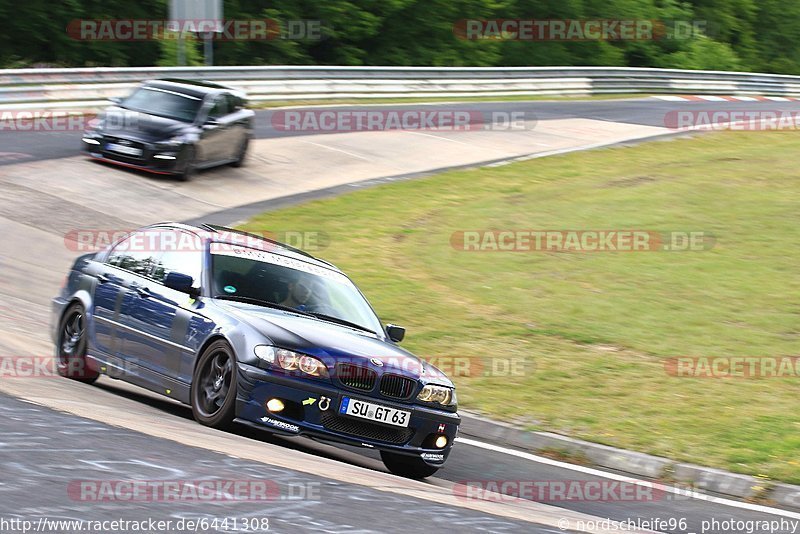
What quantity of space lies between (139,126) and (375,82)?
14360 millimetres

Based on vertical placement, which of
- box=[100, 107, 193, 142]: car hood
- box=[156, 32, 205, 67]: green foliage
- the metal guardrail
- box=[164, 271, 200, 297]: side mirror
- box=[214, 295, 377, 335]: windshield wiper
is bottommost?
box=[214, 295, 377, 335]: windshield wiper

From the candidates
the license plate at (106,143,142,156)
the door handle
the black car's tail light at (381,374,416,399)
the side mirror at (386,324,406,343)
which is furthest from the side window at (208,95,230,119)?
the black car's tail light at (381,374,416,399)

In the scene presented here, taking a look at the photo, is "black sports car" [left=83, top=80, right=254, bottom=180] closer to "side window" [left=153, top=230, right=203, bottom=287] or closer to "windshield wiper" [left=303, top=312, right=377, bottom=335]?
"side window" [left=153, top=230, right=203, bottom=287]

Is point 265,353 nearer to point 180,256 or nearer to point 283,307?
point 283,307

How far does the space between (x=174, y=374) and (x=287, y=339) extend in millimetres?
1161

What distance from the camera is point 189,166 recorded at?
2116 centimetres

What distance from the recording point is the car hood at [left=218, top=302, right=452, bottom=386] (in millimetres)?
8156

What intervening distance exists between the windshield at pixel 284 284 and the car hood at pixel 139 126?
38.6ft

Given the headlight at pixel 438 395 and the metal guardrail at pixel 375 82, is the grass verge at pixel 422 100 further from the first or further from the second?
the headlight at pixel 438 395

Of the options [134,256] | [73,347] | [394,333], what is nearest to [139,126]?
[73,347]

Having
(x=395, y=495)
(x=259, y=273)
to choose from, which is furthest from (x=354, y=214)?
(x=395, y=495)

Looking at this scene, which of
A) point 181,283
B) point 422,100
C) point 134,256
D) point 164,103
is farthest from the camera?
point 422,100

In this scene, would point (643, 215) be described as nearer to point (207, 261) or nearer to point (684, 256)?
point (684, 256)

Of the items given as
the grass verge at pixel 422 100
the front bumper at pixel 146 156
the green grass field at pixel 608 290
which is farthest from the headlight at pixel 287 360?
the grass verge at pixel 422 100
